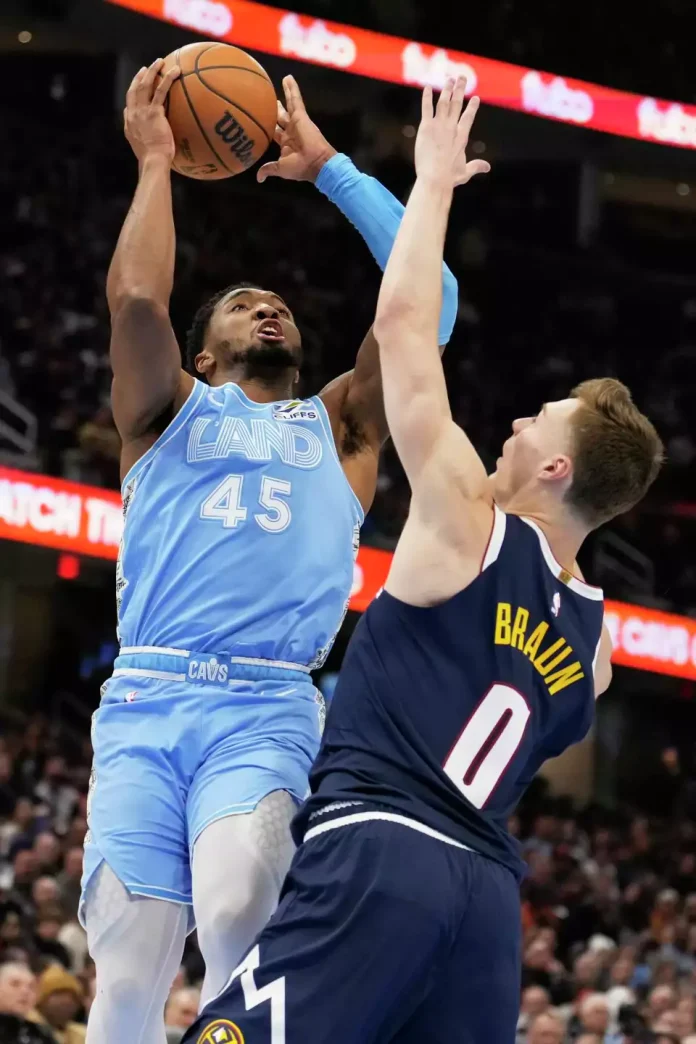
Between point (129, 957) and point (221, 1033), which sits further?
point (129, 957)

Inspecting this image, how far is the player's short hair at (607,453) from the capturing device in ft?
12.1

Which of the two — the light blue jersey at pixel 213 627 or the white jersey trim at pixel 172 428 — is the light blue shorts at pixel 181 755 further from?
the white jersey trim at pixel 172 428

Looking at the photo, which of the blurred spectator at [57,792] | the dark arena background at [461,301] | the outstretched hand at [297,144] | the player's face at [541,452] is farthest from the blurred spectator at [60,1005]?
the player's face at [541,452]

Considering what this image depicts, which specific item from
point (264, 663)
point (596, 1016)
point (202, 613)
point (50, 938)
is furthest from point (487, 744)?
point (596, 1016)

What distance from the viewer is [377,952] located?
10.7ft

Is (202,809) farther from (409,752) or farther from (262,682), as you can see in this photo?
(409,752)

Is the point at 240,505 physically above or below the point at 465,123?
below

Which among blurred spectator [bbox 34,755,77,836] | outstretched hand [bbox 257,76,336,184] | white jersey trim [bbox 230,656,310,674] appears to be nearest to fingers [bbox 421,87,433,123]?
outstretched hand [bbox 257,76,336,184]

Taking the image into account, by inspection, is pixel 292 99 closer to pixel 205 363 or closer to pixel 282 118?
pixel 282 118

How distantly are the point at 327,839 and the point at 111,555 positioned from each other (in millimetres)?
12654

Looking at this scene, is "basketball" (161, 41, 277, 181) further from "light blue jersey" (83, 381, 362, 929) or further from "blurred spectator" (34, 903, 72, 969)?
"blurred spectator" (34, 903, 72, 969)

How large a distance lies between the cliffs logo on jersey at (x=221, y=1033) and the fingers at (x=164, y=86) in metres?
2.51

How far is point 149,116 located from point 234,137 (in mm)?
300

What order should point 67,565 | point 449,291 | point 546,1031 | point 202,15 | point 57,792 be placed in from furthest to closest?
point 67,565 < point 202,15 < point 57,792 < point 546,1031 < point 449,291
